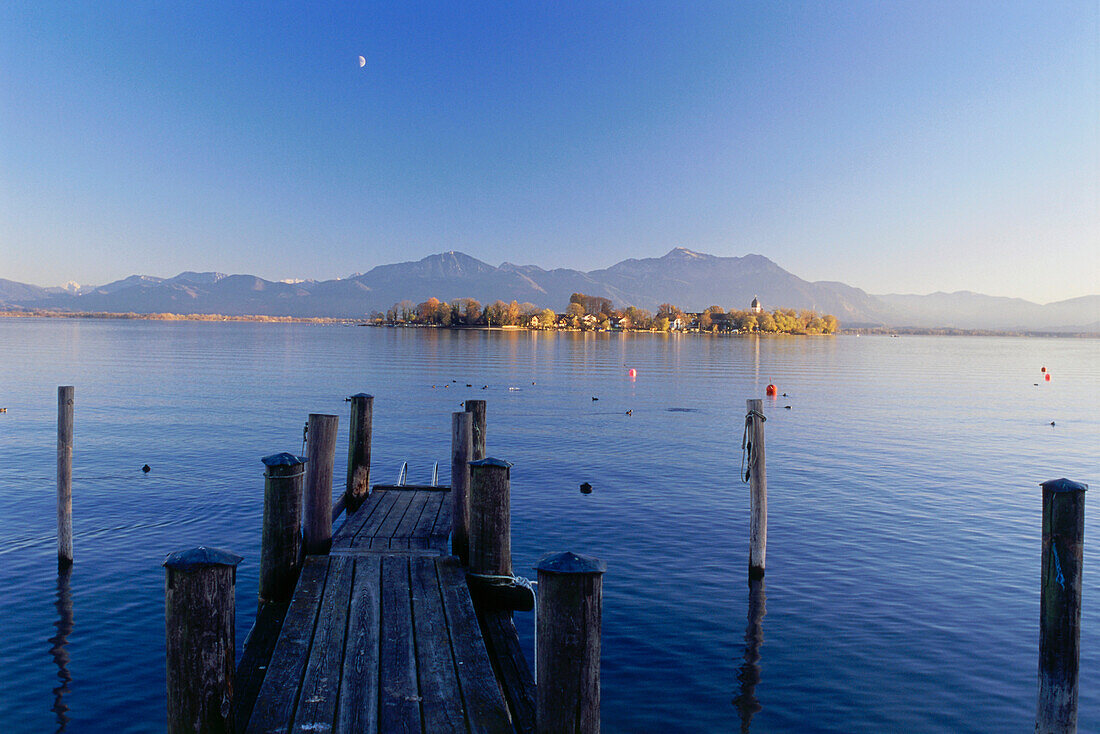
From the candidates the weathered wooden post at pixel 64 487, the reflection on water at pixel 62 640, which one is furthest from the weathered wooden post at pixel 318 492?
the weathered wooden post at pixel 64 487

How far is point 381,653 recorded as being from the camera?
25.2 ft

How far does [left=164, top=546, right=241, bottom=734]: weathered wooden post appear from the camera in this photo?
18.7 feet

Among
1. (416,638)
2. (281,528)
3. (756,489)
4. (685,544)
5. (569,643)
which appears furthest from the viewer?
(685,544)

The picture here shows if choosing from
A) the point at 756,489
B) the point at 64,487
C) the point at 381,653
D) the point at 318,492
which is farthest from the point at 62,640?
the point at 756,489

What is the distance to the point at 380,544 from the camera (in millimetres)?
11711

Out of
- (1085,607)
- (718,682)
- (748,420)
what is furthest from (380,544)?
(1085,607)

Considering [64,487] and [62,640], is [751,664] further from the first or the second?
[64,487]

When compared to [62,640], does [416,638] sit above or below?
above

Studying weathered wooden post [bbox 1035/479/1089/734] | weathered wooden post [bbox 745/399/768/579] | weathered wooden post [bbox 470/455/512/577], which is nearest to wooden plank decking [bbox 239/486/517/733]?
weathered wooden post [bbox 470/455/512/577]

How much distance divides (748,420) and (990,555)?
7.56 metres

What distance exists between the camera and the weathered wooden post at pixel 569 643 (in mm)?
5473

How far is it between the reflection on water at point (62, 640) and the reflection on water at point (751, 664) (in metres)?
9.07

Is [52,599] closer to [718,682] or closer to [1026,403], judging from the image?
[718,682]

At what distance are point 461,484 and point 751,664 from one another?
555 centimetres
